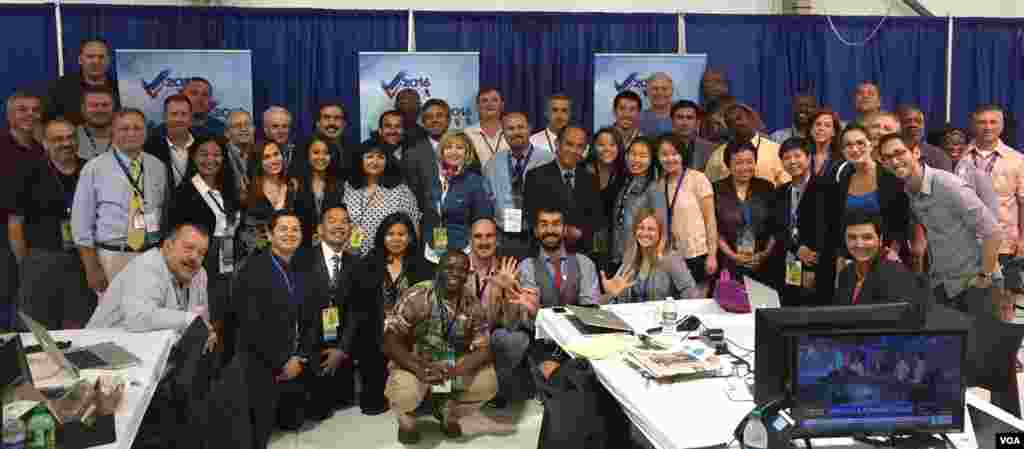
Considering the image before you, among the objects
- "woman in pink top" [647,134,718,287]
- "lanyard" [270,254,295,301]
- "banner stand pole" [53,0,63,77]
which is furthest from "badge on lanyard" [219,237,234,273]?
"woman in pink top" [647,134,718,287]

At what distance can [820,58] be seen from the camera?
7715 millimetres

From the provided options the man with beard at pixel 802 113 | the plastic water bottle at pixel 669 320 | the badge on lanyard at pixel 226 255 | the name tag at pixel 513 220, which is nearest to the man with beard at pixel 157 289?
the badge on lanyard at pixel 226 255

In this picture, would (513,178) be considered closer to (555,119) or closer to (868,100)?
(555,119)

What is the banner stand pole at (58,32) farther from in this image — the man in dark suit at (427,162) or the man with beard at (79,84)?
the man in dark suit at (427,162)

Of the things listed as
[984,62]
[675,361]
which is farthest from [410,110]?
[984,62]

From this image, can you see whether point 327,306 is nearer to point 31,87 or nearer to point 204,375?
point 204,375

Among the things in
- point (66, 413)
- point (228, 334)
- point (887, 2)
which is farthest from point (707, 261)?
point (887, 2)

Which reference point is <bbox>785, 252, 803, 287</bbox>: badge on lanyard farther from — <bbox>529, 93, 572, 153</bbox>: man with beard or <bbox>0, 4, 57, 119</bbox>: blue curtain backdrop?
<bbox>0, 4, 57, 119</bbox>: blue curtain backdrop

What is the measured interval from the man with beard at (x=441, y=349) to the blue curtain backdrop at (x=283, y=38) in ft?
9.48

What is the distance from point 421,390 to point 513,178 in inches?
61.6

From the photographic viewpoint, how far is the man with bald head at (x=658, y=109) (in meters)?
6.41

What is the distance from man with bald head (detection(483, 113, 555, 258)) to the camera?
535 centimetres

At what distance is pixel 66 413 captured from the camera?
2789 mm

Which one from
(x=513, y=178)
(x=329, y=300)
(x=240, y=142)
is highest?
(x=240, y=142)
